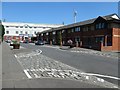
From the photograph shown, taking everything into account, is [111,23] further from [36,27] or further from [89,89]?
[36,27]

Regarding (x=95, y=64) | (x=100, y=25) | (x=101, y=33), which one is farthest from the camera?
(x=100, y=25)

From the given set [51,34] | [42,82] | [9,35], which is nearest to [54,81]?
[42,82]

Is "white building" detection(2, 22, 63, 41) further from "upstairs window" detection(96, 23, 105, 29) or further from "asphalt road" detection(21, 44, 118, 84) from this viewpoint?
"asphalt road" detection(21, 44, 118, 84)

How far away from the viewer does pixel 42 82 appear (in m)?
9.19

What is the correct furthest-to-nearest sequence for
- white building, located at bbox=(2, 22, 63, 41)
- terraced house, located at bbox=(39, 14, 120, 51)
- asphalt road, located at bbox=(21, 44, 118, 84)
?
white building, located at bbox=(2, 22, 63, 41), terraced house, located at bbox=(39, 14, 120, 51), asphalt road, located at bbox=(21, 44, 118, 84)

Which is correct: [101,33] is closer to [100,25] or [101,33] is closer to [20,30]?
[100,25]

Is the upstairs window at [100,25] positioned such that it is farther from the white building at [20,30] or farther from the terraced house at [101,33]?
the white building at [20,30]

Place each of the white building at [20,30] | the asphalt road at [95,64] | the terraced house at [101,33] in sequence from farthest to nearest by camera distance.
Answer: the white building at [20,30] → the terraced house at [101,33] → the asphalt road at [95,64]

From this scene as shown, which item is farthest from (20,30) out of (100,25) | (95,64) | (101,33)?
(95,64)

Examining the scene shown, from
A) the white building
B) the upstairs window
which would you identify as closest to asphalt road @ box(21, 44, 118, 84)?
the upstairs window

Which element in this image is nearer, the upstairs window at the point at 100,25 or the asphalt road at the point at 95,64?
the asphalt road at the point at 95,64

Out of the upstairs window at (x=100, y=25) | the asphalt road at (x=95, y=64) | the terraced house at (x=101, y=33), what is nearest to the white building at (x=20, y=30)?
the terraced house at (x=101, y=33)

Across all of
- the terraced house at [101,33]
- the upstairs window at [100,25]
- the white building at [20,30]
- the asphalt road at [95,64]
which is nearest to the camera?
the asphalt road at [95,64]

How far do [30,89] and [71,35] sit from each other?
1929 inches
